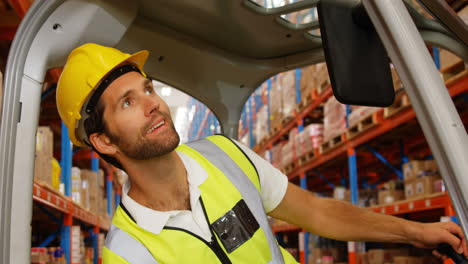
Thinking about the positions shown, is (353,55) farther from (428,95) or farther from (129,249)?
(129,249)

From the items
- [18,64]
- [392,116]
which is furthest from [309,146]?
[18,64]

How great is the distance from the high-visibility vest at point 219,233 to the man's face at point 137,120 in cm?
24

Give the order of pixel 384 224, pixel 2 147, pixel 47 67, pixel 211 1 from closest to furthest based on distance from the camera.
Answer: pixel 2 147, pixel 47 67, pixel 384 224, pixel 211 1

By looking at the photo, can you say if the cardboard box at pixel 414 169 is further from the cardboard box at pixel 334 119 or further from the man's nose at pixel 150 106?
the man's nose at pixel 150 106

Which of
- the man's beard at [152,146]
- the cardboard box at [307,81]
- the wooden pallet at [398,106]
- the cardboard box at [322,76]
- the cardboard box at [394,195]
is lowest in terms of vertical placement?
the man's beard at [152,146]

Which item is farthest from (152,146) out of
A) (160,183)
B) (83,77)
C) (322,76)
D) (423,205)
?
(322,76)

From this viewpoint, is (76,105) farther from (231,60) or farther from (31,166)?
(231,60)

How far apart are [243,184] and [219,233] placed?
Answer: 23cm

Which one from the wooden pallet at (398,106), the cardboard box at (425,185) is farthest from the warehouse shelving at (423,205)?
the wooden pallet at (398,106)

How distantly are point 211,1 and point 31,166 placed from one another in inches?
36.8

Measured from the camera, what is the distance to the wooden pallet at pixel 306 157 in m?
7.94

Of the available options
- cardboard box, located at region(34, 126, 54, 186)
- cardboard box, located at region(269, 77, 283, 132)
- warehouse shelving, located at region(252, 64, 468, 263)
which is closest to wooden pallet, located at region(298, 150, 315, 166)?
warehouse shelving, located at region(252, 64, 468, 263)

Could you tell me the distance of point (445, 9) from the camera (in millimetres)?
1549

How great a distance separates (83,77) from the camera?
1895mm
